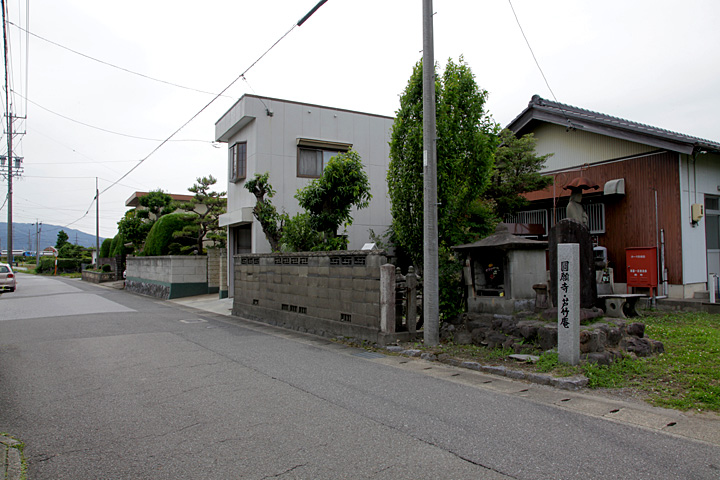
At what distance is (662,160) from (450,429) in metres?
12.5

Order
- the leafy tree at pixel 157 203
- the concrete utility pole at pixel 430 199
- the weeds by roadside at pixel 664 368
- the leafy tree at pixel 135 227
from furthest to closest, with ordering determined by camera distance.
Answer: the leafy tree at pixel 135 227
the leafy tree at pixel 157 203
the concrete utility pole at pixel 430 199
the weeds by roadside at pixel 664 368

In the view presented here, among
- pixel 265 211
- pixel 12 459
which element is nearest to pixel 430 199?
pixel 12 459

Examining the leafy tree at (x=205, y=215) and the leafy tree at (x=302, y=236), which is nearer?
the leafy tree at (x=302, y=236)

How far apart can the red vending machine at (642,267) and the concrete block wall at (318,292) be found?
26.1 ft

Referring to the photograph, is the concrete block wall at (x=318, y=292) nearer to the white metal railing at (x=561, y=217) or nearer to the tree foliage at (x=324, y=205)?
the tree foliage at (x=324, y=205)

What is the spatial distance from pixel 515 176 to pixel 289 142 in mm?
8914

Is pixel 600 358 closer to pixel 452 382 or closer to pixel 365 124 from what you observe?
pixel 452 382

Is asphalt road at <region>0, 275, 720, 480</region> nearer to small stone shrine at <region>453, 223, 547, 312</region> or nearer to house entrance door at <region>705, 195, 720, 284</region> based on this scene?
small stone shrine at <region>453, 223, 547, 312</region>

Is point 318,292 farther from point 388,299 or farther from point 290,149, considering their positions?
point 290,149

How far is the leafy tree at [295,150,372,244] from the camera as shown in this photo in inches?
539

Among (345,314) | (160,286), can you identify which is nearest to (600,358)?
(345,314)

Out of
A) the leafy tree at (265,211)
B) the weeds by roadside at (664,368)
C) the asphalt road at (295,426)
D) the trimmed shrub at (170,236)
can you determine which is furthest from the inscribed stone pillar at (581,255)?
the trimmed shrub at (170,236)

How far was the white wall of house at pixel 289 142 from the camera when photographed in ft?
59.1

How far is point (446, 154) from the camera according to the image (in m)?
10.2
